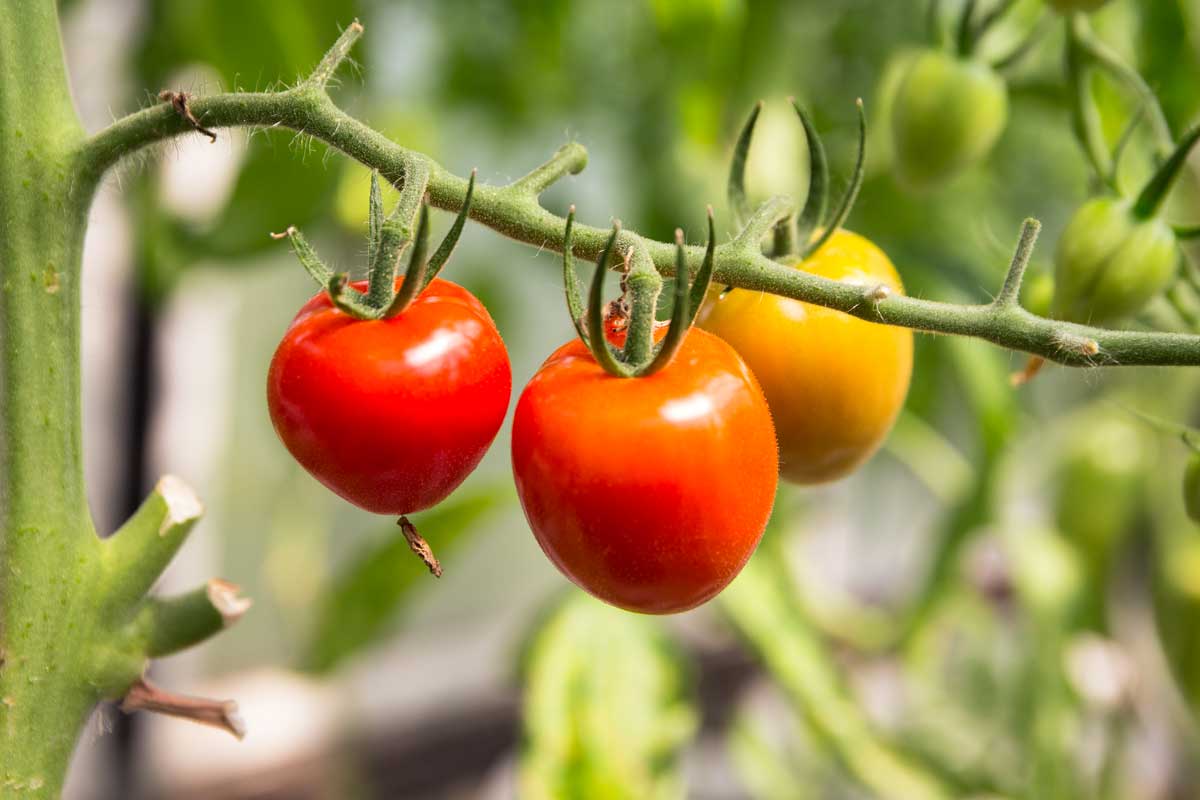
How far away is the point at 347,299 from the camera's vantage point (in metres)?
0.24

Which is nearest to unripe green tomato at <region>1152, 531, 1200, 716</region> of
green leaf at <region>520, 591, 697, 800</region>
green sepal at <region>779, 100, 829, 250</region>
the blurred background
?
the blurred background

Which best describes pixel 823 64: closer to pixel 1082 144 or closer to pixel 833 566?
pixel 1082 144

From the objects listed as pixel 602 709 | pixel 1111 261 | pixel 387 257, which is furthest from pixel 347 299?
pixel 602 709

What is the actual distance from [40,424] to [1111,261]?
0.31 m

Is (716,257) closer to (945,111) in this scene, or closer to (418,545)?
(418,545)

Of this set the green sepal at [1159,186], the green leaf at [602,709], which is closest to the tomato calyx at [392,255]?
the green sepal at [1159,186]

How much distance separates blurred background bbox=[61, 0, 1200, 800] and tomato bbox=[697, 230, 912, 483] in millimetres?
37

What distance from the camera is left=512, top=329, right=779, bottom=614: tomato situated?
0.23 metres

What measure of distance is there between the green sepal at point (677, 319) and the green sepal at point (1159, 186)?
7.0 inches

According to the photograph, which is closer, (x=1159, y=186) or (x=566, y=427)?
(x=566, y=427)

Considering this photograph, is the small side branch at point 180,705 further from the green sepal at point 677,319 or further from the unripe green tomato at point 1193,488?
the unripe green tomato at point 1193,488

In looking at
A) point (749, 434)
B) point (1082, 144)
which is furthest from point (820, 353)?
point (1082, 144)

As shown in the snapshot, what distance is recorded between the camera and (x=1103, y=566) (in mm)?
894

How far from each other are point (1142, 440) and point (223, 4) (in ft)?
2.54
